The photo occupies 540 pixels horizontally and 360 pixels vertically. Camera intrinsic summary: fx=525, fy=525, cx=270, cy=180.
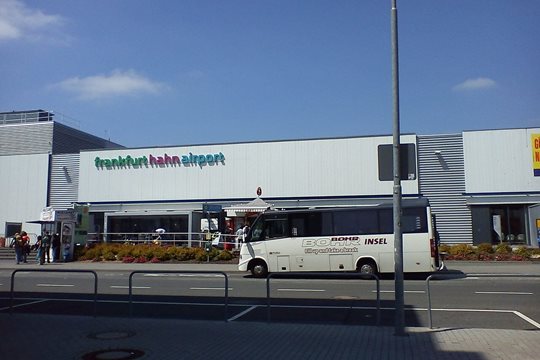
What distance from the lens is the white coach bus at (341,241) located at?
65.8ft

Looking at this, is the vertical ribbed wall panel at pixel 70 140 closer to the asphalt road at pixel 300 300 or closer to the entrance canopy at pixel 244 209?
the entrance canopy at pixel 244 209

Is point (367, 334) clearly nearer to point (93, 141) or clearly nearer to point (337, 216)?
point (337, 216)

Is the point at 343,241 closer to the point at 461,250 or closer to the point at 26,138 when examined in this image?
the point at 461,250

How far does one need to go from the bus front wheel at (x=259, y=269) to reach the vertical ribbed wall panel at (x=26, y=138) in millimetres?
32683

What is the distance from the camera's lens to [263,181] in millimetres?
41031

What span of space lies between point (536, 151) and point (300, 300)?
27894 mm

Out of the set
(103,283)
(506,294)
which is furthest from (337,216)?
(103,283)

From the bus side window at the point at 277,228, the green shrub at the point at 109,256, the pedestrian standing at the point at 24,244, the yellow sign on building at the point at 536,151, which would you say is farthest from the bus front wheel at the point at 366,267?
the pedestrian standing at the point at 24,244

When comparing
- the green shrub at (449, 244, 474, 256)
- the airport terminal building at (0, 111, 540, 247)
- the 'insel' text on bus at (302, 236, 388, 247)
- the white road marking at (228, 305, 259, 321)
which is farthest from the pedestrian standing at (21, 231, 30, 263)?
the green shrub at (449, 244, 474, 256)

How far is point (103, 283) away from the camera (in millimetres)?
19938

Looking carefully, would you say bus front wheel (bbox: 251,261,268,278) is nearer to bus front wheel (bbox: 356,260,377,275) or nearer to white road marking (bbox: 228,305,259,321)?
bus front wheel (bbox: 356,260,377,275)

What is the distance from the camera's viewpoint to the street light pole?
919 cm

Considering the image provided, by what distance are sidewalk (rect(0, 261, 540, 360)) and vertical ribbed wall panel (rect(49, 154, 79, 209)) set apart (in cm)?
3643

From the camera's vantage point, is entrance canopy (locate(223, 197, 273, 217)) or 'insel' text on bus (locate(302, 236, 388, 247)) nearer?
'insel' text on bus (locate(302, 236, 388, 247))
